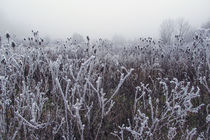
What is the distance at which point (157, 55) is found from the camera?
5.60m

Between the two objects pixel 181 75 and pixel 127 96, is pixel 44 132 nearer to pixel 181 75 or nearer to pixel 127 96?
pixel 127 96

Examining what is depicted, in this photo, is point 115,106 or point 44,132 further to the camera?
point 115,106

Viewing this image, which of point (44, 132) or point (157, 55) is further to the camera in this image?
point (157, 55)

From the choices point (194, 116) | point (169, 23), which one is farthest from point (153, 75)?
point (169, 23)

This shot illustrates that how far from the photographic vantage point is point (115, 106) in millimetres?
2473

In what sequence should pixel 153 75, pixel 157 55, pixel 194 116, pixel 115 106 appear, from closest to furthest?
1. pixel 194 116
2. pixel 115 106
3. pixel 153 75
4. pixel 157 55

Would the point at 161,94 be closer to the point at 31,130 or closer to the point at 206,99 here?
the point at 206,99

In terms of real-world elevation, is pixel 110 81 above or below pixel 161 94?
above

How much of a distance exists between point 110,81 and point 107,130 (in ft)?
4.78

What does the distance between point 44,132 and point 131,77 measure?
84.6 inches

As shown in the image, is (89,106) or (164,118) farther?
(89,106)

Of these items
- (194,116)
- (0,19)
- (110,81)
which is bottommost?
(194,116)

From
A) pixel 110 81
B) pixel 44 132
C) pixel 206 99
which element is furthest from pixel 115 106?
pixel 206 99

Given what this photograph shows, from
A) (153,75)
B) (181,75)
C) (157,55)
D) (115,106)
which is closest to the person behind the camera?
(115,106)
